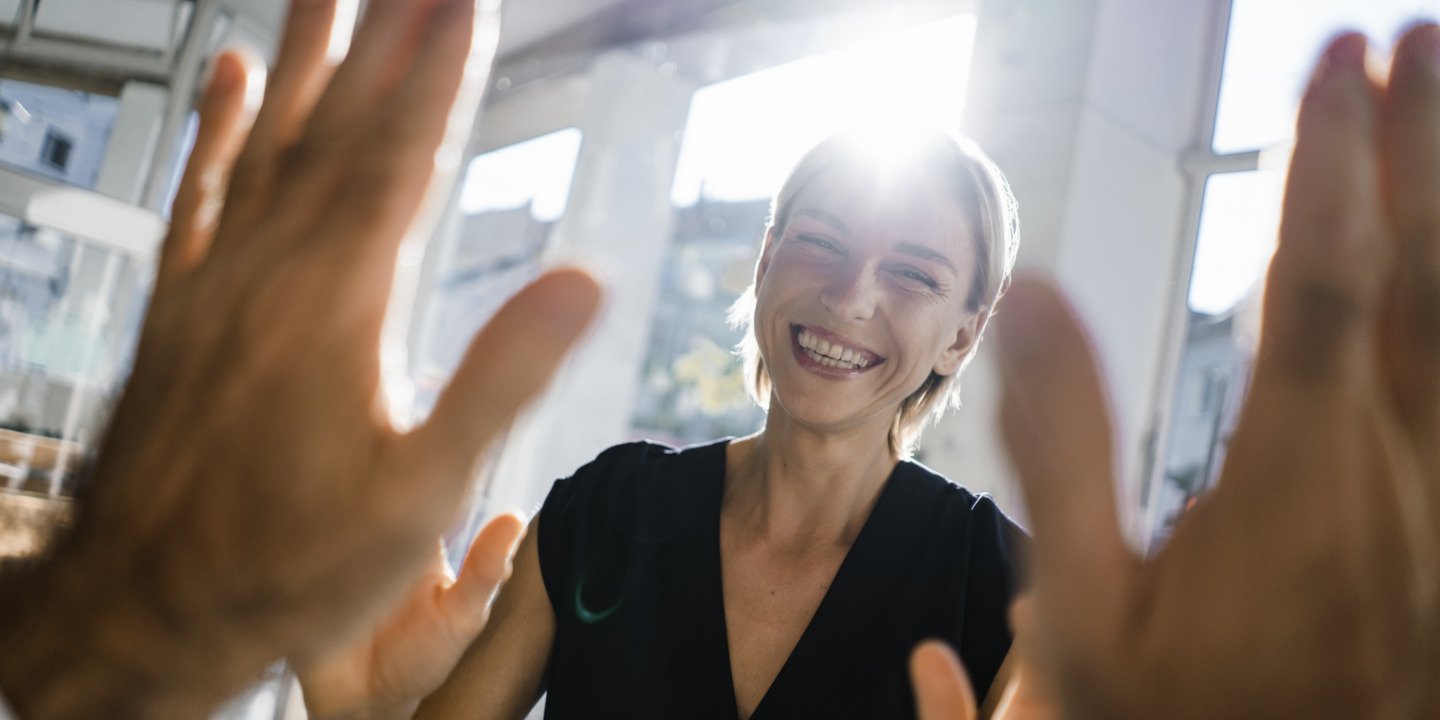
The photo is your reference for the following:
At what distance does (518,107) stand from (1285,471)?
Answer: 17.4 ft

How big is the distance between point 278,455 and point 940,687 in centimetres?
25

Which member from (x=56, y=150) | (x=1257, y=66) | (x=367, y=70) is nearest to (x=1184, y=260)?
(x=1257, y=66)

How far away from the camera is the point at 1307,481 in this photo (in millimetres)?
224

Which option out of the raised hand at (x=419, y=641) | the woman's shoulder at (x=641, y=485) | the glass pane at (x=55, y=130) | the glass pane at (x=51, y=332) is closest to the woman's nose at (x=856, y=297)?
the woman's shoulder at (x=641, y=485)

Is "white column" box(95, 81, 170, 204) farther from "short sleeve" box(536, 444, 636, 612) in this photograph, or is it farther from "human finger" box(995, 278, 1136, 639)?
"human finger" box(995, 278, 1136, 639)

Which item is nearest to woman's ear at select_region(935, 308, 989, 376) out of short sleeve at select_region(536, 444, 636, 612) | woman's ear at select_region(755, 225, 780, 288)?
woman's ear at select_region(755, 225, 780, 288)

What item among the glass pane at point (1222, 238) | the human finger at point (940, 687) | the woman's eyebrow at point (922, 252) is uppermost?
the glass pane at point (1222, 238)

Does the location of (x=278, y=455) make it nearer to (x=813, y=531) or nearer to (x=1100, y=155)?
(x=813, y=531)

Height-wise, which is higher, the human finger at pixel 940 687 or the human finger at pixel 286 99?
the human finger at pixel 286 99

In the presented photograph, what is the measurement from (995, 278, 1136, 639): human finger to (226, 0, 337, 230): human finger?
26cm

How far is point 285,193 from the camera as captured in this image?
0.93 ft

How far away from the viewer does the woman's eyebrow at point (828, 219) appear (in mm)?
1029

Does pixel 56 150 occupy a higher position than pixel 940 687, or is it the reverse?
pixel 56 150

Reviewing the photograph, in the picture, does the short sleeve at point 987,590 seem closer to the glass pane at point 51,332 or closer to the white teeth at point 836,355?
the white teeth at point 836,355
